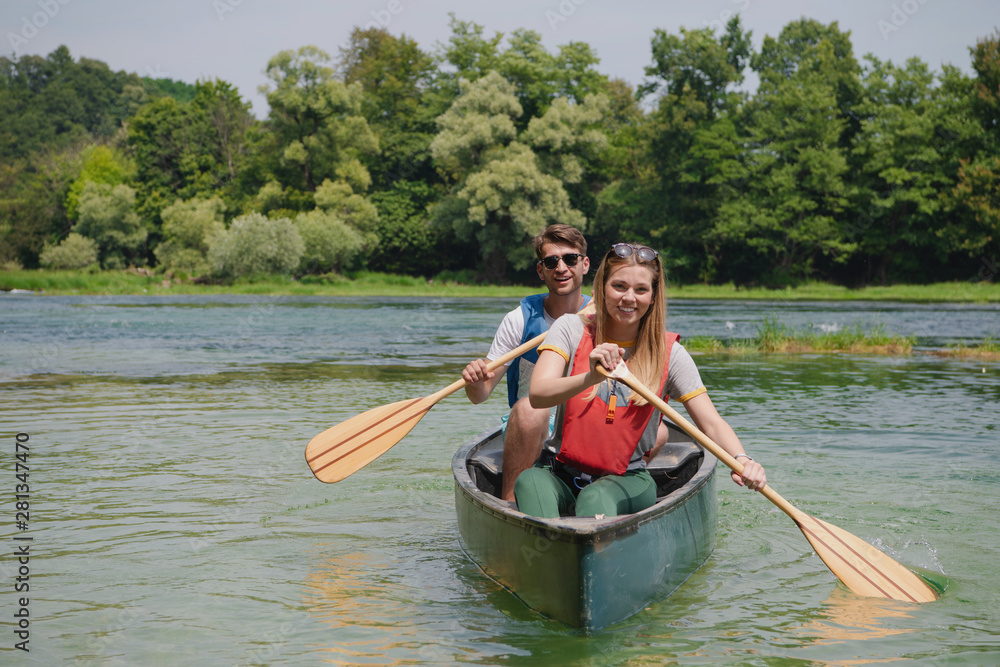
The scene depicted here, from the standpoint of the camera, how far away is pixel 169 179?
1699 inches

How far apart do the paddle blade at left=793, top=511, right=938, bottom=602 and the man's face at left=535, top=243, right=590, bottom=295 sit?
4.50ft

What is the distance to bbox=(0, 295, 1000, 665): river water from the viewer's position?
3.34m

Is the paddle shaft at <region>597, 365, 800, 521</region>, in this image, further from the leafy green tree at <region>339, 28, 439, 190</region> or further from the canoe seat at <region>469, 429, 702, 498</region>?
the leafy green tree at <region>339, 28, 439, 190</region>

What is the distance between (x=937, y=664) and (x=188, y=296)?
3159 cm

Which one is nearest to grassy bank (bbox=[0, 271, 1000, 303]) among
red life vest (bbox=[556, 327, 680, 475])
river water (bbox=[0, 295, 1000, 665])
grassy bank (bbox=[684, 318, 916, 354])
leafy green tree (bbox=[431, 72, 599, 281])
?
leafy green tree (bbox=[431, 72, 599, 281])

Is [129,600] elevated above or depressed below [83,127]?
below

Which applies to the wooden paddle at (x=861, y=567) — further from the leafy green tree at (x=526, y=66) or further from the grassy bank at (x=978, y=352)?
the leafy green tree at (x=526, y=66)

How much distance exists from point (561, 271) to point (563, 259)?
0.18 ft

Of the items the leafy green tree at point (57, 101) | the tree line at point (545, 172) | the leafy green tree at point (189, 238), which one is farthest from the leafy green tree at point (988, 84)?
the leafy green tree at point (57, 101)

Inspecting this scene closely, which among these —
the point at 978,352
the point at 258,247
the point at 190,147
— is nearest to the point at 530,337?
the point at 978,352

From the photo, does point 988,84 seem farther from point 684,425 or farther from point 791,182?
point 684,425

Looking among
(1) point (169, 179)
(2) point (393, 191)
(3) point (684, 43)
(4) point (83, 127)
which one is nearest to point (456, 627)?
(3) point (684, 43)

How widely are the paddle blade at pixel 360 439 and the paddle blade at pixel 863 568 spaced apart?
2.02 meters

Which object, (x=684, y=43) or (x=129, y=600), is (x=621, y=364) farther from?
(x=684, y=43)
